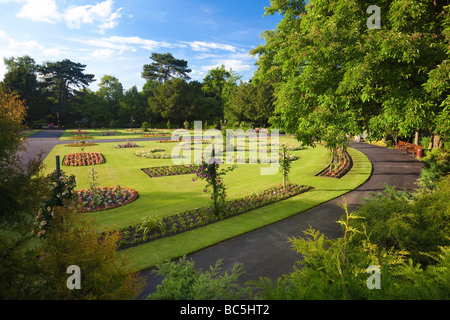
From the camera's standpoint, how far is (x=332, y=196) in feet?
39.8

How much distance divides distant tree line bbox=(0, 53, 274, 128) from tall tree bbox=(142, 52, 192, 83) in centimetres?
1248

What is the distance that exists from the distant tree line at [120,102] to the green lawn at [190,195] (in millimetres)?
39024

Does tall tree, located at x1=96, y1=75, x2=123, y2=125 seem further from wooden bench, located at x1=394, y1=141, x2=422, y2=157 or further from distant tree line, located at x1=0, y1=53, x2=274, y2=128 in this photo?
wooden bench, located at x1=394, y1=141, x2=422, y2=157

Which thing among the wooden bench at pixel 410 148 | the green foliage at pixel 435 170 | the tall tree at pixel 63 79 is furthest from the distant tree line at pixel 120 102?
the green foliage at pixel 435 170

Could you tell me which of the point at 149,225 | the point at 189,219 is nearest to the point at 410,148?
the point at 189,219

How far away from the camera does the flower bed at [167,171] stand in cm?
1692

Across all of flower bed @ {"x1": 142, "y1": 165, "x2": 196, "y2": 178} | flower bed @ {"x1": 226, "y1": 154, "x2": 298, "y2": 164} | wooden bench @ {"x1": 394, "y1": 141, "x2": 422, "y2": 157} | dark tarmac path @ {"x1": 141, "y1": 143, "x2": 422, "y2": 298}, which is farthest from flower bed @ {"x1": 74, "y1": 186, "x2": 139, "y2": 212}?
wooden bench @ {"x1": 394, "y1": 141, "x2": 422, "y2": 157}

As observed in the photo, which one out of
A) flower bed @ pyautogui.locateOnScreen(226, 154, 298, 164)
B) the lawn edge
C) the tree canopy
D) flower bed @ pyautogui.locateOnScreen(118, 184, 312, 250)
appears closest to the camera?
the tree canopy

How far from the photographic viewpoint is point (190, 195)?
12.6 metres

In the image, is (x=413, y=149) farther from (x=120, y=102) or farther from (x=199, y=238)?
(x=120, y=102)

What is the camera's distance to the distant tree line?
5766cm
